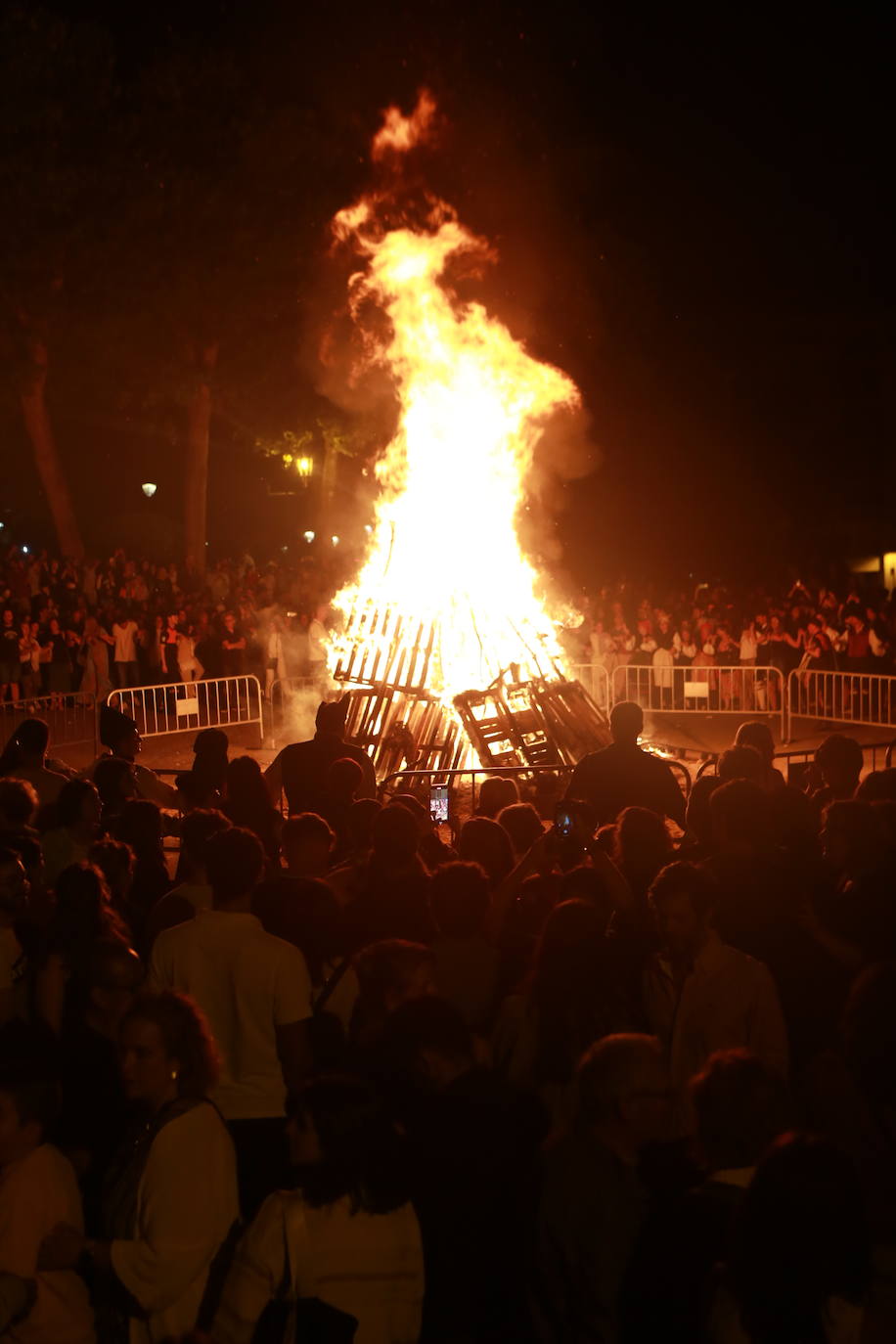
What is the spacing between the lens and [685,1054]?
4.41 metres

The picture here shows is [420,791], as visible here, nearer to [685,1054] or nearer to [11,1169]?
[685,1054]

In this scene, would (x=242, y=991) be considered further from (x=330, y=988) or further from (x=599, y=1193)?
(x=599, y=1193)

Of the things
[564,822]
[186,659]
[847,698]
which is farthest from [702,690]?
[564,822]

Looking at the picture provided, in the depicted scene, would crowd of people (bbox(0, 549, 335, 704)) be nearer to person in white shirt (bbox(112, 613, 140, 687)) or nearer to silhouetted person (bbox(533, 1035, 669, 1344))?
person in white shirt (bbox(112, 613, 140, 687))

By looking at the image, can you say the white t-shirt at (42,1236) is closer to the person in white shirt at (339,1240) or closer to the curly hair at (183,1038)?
the curly hair at (183,1038)

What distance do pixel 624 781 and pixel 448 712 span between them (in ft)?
21.3

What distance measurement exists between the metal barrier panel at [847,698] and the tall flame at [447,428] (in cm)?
376

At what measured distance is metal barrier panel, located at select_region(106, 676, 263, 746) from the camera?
1619 centimetres

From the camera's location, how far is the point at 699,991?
4469mm

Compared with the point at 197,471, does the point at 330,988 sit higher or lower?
lower

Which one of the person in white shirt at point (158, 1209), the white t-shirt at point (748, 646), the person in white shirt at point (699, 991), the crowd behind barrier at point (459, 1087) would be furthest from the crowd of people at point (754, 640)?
the person in white shirt at point (158, 1209)

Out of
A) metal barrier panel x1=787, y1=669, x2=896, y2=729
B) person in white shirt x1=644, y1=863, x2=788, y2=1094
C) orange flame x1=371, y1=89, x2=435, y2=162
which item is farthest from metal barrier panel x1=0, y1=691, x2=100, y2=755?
person in white shirt x1=644, y1=863, x2=788, y2=1094

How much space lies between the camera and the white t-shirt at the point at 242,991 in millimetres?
4500

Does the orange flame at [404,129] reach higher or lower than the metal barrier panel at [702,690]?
higher
